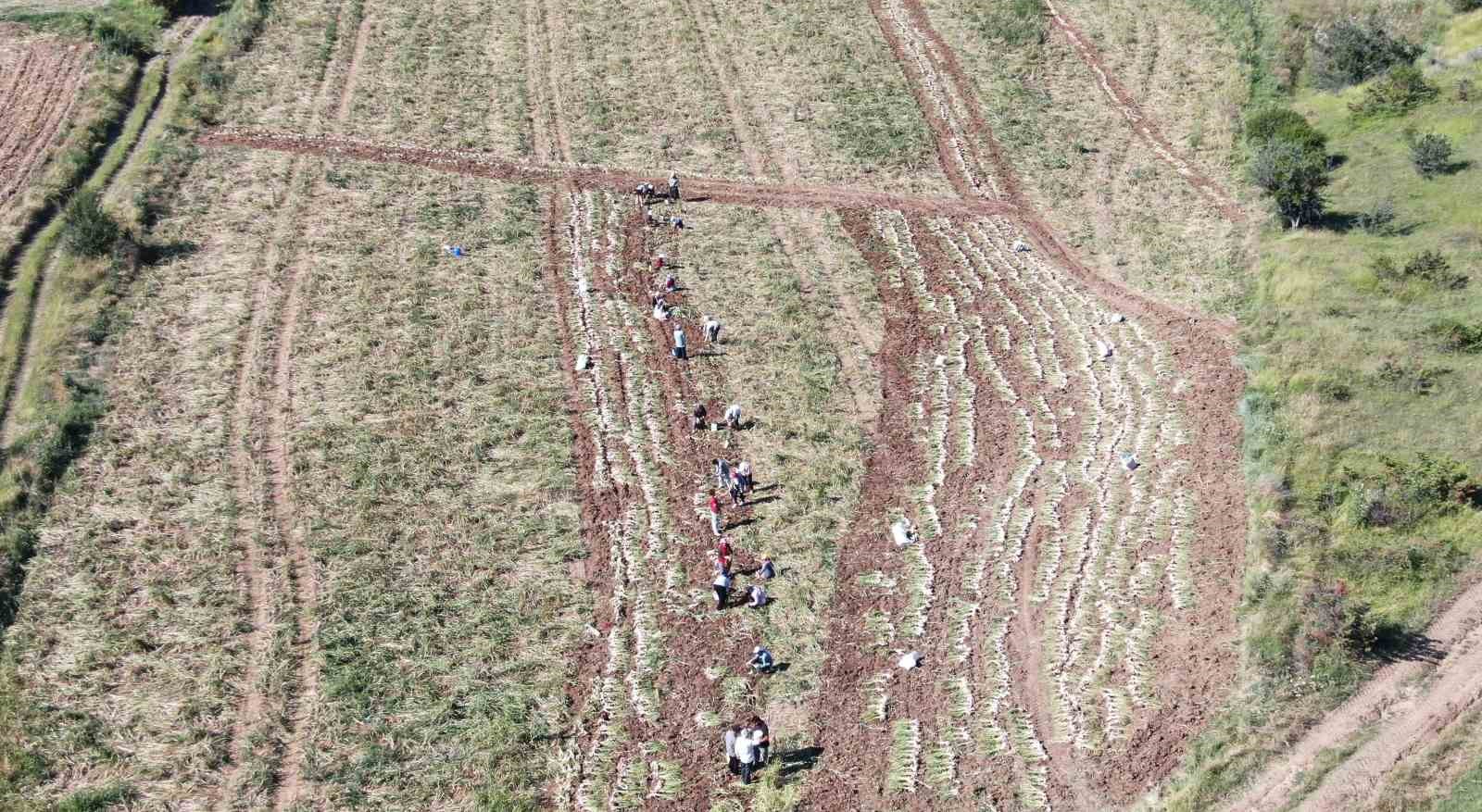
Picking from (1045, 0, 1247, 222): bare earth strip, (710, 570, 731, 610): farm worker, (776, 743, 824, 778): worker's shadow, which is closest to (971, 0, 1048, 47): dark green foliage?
(1045, 0, 1247, 222): bare earth strip

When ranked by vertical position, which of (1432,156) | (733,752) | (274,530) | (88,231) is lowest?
(274,530)

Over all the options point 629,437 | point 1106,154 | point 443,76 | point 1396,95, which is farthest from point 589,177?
point 1396,95

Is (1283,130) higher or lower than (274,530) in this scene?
higher

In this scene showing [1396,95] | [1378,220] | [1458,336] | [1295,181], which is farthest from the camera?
[1396,95]

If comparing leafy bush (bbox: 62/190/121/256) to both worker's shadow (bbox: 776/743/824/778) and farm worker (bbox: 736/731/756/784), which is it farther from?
worker's shadow (bbox: 776/743/824/778)

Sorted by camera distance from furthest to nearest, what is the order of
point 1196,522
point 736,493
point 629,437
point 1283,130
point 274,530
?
point 1283,130 → point 629,437 → point 736,493 → point 274,530 → point 1196,522

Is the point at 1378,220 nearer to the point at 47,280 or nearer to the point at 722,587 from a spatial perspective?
the point at 722,587
